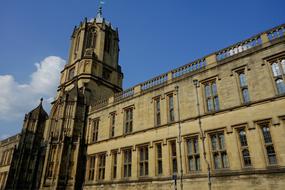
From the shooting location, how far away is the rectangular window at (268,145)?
12.3 m

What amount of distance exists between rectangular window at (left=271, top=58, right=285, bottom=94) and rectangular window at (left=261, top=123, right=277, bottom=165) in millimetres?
2252

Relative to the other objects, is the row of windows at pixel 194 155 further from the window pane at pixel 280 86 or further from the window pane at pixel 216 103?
the window pane at pixel 280 86

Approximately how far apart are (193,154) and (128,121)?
7459mm

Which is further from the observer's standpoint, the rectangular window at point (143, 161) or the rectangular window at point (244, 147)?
the rectangular window at point (143, 161)

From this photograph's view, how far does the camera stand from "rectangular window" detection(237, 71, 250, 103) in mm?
14390

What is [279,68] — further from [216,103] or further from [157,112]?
[157,112]

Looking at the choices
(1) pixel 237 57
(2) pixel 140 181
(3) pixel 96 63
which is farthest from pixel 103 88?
(1) pixel 237 57

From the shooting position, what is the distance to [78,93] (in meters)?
25.8

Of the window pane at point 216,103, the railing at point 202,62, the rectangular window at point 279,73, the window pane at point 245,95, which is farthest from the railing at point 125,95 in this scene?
the rectangular window at point 279,73

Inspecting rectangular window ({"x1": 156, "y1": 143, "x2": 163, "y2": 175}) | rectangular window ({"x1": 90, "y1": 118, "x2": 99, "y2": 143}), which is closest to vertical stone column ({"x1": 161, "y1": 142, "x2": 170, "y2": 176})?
rectangular window ({"x1": 156, "y1": 143, "x2": 163, "y2": 175})


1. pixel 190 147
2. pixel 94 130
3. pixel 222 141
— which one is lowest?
pixel 190 147

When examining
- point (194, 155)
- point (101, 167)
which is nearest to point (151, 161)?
point (194, 155)

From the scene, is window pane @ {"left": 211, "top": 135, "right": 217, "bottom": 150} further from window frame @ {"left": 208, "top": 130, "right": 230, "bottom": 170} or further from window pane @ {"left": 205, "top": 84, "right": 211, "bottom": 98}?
window pane @ {"left": 205, "top": 84, "right": 211, "bottom": 98}

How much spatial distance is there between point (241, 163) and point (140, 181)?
7607 mm
